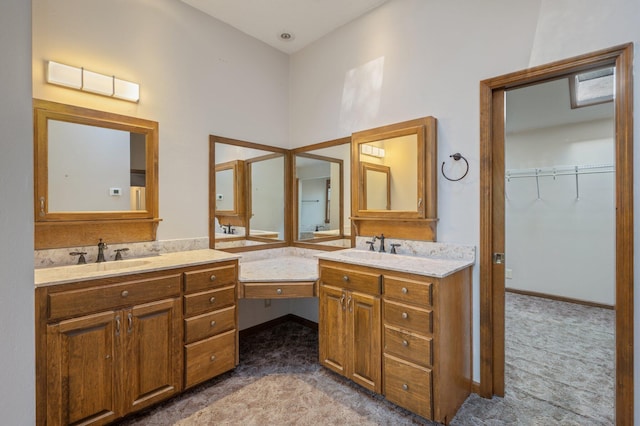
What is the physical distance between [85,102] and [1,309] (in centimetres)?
209

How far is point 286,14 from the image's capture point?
9.10 ft

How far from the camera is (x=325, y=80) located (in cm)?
313

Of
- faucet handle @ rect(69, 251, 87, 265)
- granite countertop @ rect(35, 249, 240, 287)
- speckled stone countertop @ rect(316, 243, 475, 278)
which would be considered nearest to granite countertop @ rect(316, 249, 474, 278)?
speckled stone countertop @ rect(316, 243, 475, 278)

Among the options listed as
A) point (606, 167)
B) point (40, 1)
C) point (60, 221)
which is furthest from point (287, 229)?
point (606, 167)

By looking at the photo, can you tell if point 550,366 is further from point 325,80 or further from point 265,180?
point 325,80

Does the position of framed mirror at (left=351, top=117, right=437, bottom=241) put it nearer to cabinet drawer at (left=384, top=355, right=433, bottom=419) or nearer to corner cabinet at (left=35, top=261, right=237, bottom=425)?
cabinet drawer at (left=384, top=355, right=433, bottom=419)

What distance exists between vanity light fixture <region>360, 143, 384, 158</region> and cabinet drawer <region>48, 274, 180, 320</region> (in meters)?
1.84

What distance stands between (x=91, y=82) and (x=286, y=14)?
1.75m

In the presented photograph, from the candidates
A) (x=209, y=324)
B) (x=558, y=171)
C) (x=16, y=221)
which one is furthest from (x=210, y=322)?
(x=558, y=171)

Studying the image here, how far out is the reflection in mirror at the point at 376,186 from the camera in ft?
8.35

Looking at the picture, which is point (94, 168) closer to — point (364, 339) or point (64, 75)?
point (64, 75)

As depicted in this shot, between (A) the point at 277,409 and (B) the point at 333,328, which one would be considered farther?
(B) the point at 333,328

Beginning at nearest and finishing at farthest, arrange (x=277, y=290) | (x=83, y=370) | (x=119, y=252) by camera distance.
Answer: (x=83, y=370) → (x=119, y=252) → (x=277, y=290)

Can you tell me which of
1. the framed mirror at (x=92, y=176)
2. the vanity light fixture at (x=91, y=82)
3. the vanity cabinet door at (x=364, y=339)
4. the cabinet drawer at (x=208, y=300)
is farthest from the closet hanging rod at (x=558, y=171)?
the vanity light fixture at (x=91, y=82)
